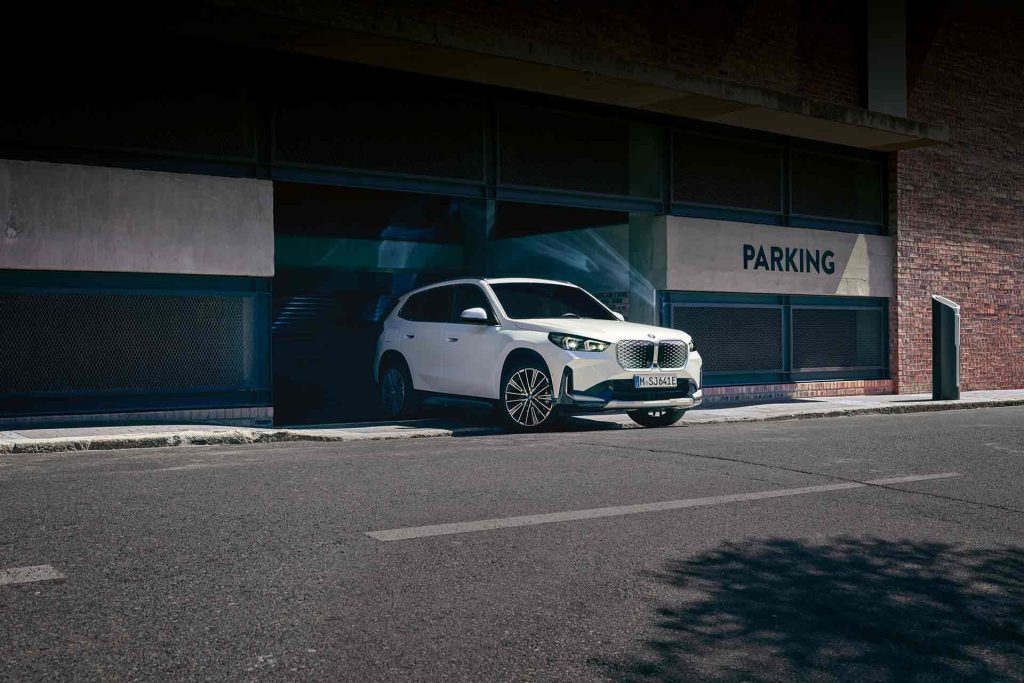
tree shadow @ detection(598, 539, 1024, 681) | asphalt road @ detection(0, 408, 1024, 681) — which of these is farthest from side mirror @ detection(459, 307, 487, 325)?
tree shadow @ detection(598, 539, 1024, 681)

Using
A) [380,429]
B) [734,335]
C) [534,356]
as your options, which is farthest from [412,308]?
[734,335]

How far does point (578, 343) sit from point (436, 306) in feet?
8.33

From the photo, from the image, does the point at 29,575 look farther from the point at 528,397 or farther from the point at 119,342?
the point at 119,342

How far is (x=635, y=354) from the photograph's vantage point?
11.4 metres

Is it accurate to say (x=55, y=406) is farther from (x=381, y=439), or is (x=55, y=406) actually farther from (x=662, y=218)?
(x=662, y=218)

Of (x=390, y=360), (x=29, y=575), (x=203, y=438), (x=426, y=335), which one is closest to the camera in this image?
(x=29, y=575)

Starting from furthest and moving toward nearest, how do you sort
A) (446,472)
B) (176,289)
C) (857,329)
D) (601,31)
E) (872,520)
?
(857,329), (601,31), (176,289), (446,472), (872,520)

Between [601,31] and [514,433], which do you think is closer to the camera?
[514,433]

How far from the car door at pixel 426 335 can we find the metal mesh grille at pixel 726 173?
5.24m

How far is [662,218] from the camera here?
1634 centimetres

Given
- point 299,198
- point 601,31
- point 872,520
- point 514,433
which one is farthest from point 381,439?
point 299,198

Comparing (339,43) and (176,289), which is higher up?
(339,43)

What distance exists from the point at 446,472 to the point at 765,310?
11166 mm

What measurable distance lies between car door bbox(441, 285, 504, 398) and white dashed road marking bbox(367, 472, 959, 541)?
5.10 m
